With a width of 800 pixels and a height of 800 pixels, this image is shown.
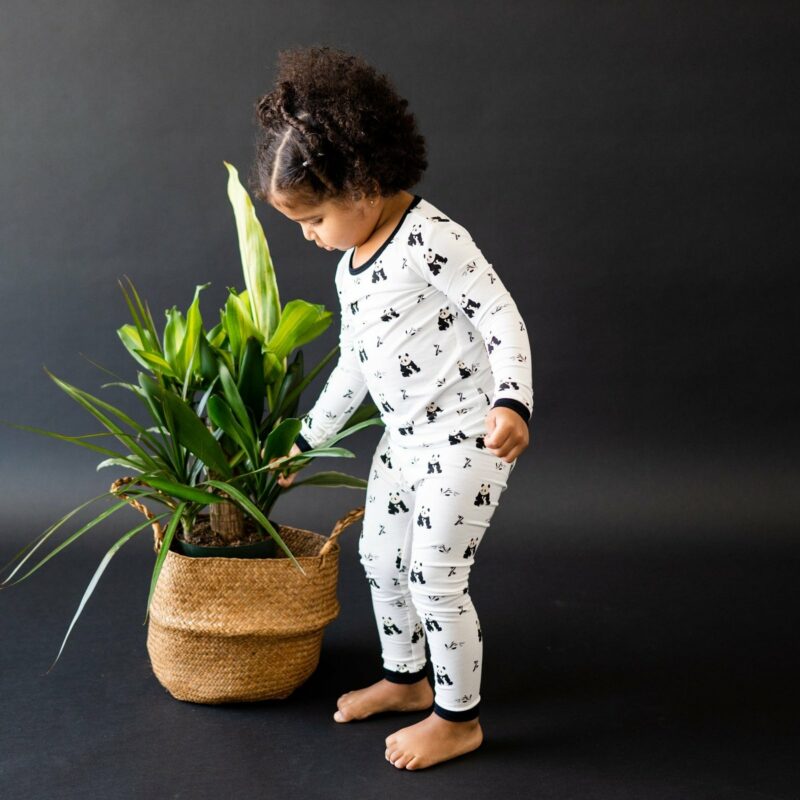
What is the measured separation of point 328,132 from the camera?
1.92 m

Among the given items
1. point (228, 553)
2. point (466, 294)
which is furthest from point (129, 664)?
point (466, 294)

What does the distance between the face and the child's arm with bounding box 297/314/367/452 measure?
243 mm

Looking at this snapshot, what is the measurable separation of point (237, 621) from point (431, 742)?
16.3 inches

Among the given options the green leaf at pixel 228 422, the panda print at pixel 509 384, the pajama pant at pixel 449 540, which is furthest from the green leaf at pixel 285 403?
the panda print at pixel 509 384

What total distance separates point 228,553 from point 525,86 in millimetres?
1571

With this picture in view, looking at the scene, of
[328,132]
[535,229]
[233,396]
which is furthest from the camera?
[535,229]

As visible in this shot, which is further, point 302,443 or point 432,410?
point 302,443

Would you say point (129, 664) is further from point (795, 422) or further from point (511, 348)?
point (795, 422)

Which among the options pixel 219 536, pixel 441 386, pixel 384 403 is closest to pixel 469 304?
pixel 441 386

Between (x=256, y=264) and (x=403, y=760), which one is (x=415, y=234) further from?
(x=403, y=760)

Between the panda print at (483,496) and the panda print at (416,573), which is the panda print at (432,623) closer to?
the panda print at (416,573)

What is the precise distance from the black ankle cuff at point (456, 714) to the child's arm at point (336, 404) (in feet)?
1.81

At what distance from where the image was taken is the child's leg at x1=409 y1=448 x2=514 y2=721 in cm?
199

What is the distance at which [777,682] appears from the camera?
2.32 m
